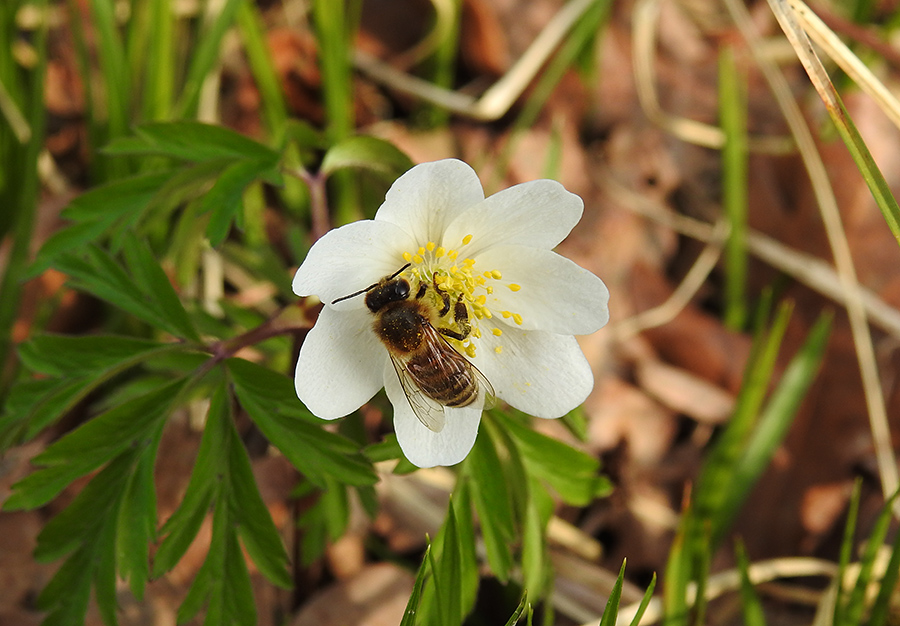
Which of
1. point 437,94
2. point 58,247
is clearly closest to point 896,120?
point 437,94

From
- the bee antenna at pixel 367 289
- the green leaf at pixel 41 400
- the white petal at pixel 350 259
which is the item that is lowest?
the green leaf at pixel 41 400

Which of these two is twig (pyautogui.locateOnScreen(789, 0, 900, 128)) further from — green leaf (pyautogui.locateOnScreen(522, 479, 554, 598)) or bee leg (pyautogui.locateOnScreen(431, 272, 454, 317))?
green leaf (pyautogui.locateOnScreen(522, 479, 554, 598))

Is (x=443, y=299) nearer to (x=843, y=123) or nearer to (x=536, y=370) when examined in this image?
(x=536, y=370)

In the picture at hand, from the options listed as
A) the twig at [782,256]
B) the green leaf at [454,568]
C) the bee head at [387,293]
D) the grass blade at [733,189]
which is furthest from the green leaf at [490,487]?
the twig at [782,256]

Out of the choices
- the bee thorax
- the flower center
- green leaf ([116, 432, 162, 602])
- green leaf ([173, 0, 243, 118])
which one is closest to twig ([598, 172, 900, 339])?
green leaf ([173, 0, 243, 118])

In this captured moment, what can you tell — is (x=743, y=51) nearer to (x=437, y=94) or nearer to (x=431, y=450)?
(x=437, y=94)

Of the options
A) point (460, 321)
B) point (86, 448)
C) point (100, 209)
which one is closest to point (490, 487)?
point (460, 321)

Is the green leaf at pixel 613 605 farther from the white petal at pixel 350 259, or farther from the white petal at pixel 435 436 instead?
the white petal at pixel 350 259
